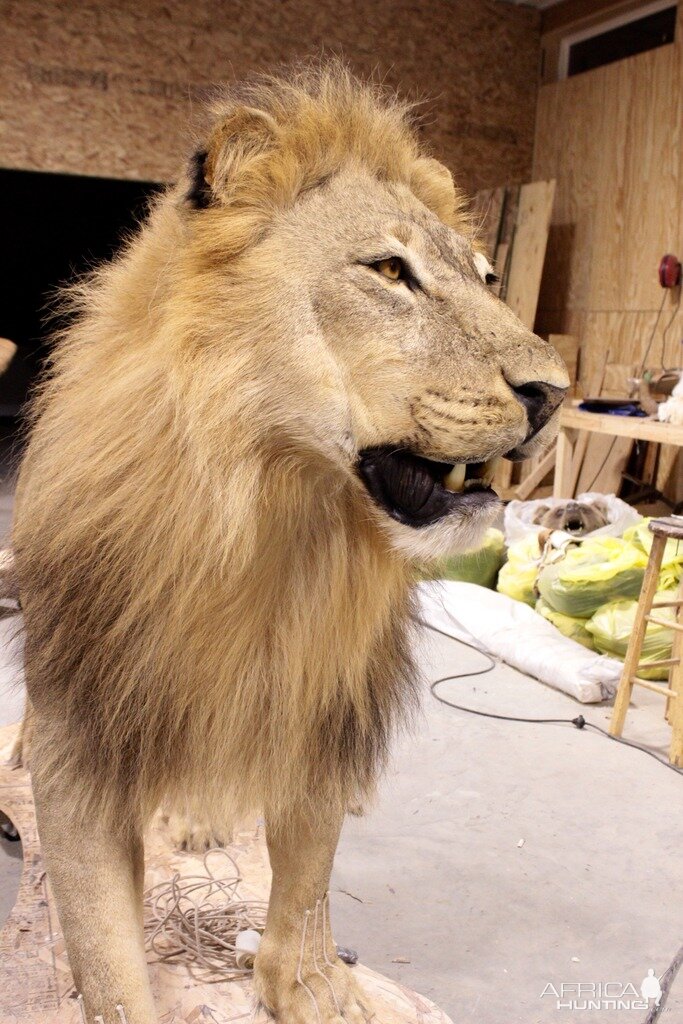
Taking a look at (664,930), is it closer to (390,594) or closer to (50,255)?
(390,594)

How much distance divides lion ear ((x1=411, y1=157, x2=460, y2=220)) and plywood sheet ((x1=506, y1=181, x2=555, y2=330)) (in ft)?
22.3

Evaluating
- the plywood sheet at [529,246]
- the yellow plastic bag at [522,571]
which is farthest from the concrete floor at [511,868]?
the plywood sheet at [529,246]

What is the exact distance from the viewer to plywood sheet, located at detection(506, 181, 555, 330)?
324 inches

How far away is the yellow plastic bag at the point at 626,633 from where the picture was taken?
4.14 m

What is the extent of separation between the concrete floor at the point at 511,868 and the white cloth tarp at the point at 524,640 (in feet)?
0.73

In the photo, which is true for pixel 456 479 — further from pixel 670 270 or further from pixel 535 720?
pixel 670 270

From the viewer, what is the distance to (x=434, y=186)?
1602 millimetres

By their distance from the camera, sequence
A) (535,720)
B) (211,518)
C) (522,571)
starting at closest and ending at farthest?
(211,518) < (535,720) < (522,571)

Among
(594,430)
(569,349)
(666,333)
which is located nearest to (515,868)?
(594,430)

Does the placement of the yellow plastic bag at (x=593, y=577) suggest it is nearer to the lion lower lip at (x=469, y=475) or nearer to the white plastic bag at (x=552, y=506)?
the white plastic bag at (x=552, y=506)

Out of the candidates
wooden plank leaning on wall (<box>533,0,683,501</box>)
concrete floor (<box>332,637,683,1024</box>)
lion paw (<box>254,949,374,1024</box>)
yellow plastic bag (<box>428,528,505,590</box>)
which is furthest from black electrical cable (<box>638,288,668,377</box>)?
lion paw (<box>254,949,374,1024</box>)

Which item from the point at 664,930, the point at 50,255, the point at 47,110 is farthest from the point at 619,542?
the point at 50,255

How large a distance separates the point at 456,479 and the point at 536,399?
0.15 m

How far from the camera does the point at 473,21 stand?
8.70 m
